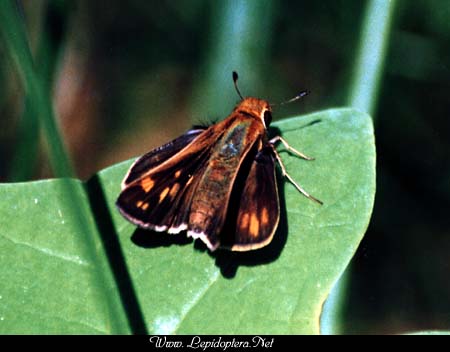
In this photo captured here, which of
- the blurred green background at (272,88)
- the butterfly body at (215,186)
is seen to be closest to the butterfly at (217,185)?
the butterfly body at (215,186)

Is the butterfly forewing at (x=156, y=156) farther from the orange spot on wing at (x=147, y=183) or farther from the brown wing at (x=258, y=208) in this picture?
the brown wing at (x=258, y=208)

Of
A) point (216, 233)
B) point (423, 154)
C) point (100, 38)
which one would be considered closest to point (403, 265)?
point (423, 154)

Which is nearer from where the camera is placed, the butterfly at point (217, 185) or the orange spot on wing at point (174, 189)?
the butterfly at point (217, 185)

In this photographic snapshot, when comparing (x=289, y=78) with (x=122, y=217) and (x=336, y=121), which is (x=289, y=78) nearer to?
(x=336, y=121)

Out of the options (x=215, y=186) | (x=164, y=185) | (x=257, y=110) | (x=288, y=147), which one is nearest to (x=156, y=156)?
(x=164, y=185)

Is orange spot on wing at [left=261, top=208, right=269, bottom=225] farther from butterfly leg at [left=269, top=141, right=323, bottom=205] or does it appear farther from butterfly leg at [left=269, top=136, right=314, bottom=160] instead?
butterfly leg at [left=269, top=136, right=314, bottom=160]

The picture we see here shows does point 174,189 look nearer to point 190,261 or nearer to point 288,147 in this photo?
point 190,261
